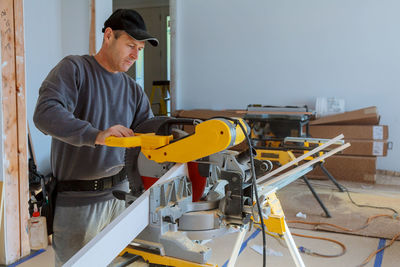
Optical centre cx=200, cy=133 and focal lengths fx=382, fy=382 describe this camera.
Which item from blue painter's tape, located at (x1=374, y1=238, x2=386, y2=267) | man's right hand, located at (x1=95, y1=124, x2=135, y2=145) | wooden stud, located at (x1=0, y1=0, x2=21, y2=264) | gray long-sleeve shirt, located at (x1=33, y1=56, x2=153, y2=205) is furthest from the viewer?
blue painter's tape, located at (x1=374, y1=238, x2=386, y2=267)

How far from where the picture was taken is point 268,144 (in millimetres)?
4391

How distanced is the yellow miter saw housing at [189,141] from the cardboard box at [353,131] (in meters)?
3.92

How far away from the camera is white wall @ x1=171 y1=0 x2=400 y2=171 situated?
4.93 meters

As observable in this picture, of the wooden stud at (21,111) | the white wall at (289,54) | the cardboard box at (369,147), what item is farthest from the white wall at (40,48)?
the cardboard box at (369,147)

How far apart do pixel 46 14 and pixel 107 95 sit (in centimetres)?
316

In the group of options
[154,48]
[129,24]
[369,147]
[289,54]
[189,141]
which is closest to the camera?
[189,141]

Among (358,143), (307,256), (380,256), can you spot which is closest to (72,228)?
(307,256)

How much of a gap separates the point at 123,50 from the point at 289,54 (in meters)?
4.23

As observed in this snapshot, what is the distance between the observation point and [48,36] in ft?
13.9

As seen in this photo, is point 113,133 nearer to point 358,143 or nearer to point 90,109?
point 90,109

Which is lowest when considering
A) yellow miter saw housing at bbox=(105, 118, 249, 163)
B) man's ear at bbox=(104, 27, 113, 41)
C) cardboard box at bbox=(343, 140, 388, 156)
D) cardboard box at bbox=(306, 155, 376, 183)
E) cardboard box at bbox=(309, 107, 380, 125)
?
cardboard box at bbox=(306, 155, 376, 183)

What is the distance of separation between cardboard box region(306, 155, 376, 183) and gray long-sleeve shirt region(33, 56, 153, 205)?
3.60 metres

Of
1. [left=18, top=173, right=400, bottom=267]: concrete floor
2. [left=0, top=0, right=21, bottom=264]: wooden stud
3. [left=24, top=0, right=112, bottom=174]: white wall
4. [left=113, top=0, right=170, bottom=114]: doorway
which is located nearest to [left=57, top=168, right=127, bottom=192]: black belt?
[left=0, top=0, right=21, bottom=264]: wooden stud

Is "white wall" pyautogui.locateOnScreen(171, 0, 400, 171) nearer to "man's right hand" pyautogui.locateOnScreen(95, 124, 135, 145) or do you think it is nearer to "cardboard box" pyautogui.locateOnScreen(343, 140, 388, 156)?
"cardboard box" pyautogui.locateOnScreen(343, 140, 388, 156)
